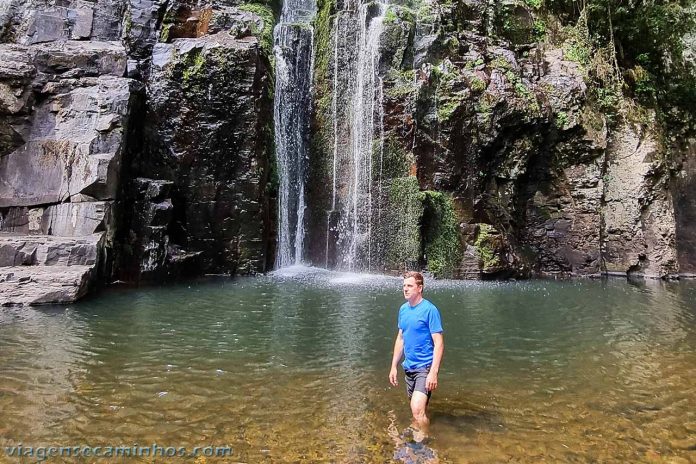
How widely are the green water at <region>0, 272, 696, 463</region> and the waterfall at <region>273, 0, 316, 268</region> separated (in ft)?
26.9

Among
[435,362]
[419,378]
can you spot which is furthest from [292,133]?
[435,362]

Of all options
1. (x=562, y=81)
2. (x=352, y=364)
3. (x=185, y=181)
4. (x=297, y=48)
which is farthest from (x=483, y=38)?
(x=352, y=364)

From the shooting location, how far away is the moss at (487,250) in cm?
1788

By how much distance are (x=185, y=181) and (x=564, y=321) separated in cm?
1265

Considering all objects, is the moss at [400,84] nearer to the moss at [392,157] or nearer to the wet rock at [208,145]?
the moss at [392,157]

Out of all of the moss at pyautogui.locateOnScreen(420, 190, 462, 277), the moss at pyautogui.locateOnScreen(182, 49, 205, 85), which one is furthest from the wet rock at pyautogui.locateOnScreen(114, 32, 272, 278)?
the moss at pyautogui.locateOnScreen(420, 190, 462, 277)

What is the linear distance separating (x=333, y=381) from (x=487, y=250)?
41.0 ft

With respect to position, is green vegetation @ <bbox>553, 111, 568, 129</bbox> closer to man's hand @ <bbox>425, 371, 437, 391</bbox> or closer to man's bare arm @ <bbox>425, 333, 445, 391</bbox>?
man's bare arm @ <bbox>425, 333, 445, 391</bbox>

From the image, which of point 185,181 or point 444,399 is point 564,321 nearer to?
point 444,399

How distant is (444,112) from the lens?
1825 centimetres

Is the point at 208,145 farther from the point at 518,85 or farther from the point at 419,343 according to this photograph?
the point at 419,343

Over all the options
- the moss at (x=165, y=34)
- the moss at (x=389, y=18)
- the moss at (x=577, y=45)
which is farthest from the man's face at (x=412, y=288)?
the moss at (x=577, y=45)

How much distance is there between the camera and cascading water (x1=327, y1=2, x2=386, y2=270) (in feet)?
61.1

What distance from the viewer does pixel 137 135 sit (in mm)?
17312
